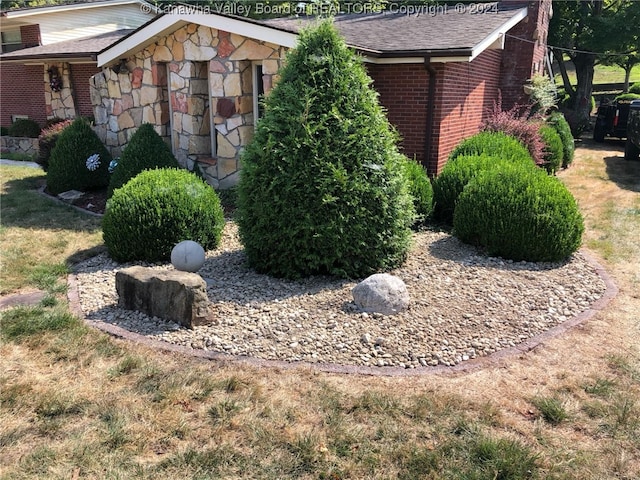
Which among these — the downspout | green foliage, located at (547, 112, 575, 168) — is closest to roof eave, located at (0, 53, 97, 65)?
the downspout

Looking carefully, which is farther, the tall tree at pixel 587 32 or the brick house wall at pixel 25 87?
the tall tree at pixel 587 32

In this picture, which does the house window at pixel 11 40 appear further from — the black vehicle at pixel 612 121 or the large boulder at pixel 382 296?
the black vehicle at pixel 612 121

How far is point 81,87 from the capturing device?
16.2 m

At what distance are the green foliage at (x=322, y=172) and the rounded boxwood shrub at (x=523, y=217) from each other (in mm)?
1258

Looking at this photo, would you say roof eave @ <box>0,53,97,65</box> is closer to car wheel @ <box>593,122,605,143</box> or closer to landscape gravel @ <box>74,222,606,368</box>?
landscape gravel @ <box>74,222,606,368</box>

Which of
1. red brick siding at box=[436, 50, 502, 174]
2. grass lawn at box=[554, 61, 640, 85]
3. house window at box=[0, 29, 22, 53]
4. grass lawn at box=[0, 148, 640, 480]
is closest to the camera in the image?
grass lawn at box=[0, 148, 640, 480]

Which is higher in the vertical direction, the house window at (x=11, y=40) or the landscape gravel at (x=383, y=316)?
the house window at (x=11, y=40)

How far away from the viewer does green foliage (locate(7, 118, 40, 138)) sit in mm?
18359

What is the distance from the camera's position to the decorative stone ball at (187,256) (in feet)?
18.2

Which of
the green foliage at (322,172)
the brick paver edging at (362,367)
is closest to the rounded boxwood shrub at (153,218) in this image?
the green foliage at (322,172)

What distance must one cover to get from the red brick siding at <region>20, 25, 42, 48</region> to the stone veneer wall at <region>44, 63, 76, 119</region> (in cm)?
525

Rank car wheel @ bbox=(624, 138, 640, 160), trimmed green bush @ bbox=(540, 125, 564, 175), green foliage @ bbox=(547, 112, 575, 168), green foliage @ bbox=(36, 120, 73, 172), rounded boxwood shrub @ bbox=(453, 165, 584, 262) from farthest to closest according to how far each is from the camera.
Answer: car wheel @ bbox=(624, 138, 640, 160) → green foliage @ bbox=(547, 112, 575, 168) → trimmed green bush @ bbox=(540, 125, 564, 175) → green foliage @ bbox=(36, 120, 73, 172) → rounded boxwood shrub @ bbox=(453, 165, 584, 262)

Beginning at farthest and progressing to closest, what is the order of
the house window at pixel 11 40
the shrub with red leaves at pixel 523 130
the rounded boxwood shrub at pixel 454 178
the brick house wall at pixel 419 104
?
the house window at pixel 11 40, the shrub with red leaves at pixel 523 130, the brick house wall at pixel 419 104, the rounded boxwood shrub at pixel 454 178

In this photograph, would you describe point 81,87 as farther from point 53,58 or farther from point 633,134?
point 633,134
